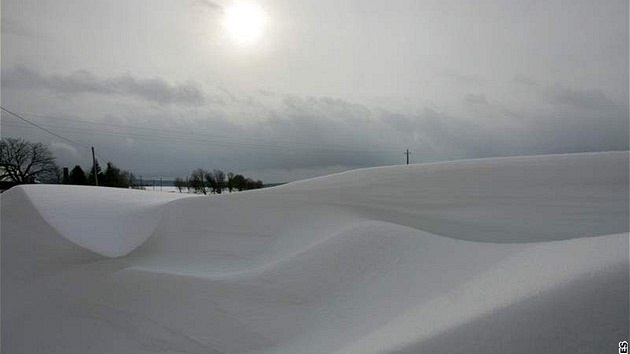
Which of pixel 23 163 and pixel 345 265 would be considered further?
pixel 23 163

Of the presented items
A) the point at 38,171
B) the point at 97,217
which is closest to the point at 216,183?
the point at 38,171

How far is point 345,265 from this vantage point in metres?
4.72

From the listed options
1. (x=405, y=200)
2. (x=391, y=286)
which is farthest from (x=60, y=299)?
(x=405, y=200)

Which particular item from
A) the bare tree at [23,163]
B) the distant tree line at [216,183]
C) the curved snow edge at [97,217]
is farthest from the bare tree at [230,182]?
the curved snow edge at [97,217]

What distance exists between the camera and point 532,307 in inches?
92.1

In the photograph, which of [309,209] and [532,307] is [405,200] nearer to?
[309,209]

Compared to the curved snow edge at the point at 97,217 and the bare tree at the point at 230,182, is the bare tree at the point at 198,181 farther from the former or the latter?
the curved snow edge at the point at 97,217

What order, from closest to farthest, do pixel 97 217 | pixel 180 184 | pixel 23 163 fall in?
pixel 97 217
pixel 23 163
pixel 180 184

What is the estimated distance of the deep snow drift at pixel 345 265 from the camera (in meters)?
2.47

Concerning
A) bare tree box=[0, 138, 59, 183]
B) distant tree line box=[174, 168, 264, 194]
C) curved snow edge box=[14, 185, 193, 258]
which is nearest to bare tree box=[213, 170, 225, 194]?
distant tree line box=[174, 168, 264, 194]

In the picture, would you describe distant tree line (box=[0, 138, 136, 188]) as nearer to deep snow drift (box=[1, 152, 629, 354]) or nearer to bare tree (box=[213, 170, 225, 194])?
bare tree (box=[213, 170, 225, 194])

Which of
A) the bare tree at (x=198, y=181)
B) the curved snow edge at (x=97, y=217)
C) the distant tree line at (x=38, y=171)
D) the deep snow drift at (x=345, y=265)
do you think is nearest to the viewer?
the deep snow drift at (x=345, y=265)

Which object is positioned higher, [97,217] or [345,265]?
[97,217]

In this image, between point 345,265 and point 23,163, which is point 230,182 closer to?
point 23,163
